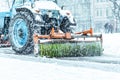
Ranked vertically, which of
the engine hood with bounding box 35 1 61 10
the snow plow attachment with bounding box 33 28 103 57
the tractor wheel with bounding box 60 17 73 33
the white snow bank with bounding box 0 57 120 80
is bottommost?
the white snow bank with bounding box 0 57 120 80

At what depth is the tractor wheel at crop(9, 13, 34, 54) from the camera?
11184 mm

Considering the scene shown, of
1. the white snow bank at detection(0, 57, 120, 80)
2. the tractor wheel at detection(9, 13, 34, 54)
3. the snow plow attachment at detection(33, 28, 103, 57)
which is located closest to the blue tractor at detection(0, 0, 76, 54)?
the tractor wheel at detection(9, 13, 34, 54)

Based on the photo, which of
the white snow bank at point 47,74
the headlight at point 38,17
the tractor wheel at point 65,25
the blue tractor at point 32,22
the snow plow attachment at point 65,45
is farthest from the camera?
the tractor wheel at point 65,25

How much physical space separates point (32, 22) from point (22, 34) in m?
0.77

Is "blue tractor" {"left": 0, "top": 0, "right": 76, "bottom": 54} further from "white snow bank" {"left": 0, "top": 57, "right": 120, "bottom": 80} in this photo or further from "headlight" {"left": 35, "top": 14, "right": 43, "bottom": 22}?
"white snow bank" {"left": 0, "top": 57, "right": 120, "bottom": 80}

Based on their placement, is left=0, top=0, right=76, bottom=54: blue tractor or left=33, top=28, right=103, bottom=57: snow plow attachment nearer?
left=33, top=28, right=103, bottom=57: snow plow attachment

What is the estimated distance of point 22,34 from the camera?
38.2 ft

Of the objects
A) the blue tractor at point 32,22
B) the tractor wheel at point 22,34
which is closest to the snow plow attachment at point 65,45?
the blue tractor at point 32,22

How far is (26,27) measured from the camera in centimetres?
1135

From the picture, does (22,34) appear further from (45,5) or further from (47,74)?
(47,74)

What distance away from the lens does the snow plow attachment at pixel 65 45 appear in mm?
10562

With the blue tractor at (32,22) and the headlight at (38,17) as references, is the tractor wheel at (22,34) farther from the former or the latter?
the headlight at (38,17)

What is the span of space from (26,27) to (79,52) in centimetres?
185

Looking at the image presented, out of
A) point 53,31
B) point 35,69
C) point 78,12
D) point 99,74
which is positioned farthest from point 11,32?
point 78,12
